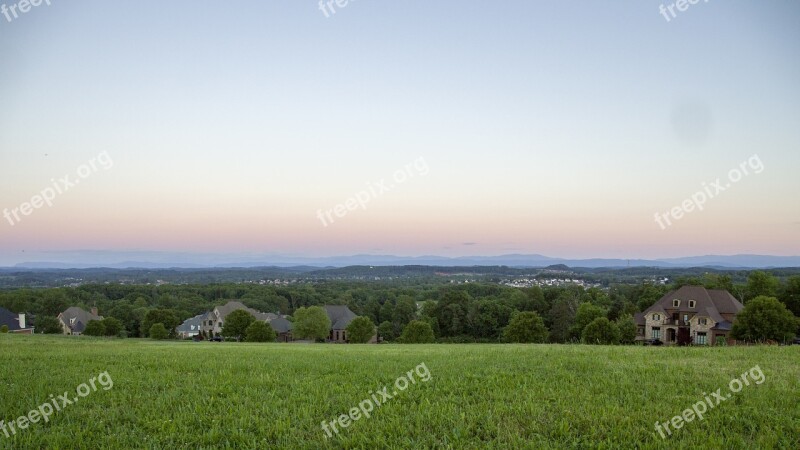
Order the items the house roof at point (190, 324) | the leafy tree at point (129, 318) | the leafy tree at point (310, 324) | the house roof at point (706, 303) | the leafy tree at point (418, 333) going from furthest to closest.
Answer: the house roof at point (190, 324)
the leafy tree at point (129, 318)
the leafy tree at point (310, 324)
the leafy tree at point (418, 333)
the house roof at point (706, 303)

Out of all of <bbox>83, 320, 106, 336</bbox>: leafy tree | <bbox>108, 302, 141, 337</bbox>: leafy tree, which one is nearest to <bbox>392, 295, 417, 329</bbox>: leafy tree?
<bbox>108, 302, 141, 337</bbox>: leafy tree

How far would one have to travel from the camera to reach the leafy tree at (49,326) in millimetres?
68250

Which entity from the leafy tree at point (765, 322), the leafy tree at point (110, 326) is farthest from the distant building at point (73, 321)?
the leafy tree at point (765, 322)

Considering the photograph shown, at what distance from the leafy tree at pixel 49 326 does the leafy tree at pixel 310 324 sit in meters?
40.3

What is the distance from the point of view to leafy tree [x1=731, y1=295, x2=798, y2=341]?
1405 inches

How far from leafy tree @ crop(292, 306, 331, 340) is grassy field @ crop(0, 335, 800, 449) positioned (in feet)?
149

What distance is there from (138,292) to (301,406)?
121 metres

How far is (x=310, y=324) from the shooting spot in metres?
54.6

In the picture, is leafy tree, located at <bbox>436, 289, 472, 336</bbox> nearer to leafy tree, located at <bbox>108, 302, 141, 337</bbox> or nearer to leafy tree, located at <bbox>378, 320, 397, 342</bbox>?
leafy tree, located at <bbox>378, 320, 397, 342</bbox>

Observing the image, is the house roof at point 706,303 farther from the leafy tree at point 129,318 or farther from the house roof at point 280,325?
the leafy tree at point 129,318

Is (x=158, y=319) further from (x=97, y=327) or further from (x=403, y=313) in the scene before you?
(x=403, y=313)

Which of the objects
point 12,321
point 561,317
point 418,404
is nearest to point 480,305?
point 561,317

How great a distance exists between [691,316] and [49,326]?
84.7 m

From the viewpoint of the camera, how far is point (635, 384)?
305 inches
